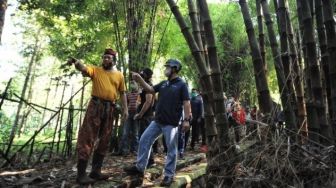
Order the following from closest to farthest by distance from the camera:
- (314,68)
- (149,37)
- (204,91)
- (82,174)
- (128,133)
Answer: (314,68) → (204,91) → (82,174) → (128,133) → (149,37)

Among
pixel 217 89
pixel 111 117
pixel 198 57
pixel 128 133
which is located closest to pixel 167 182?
pixel 111 117

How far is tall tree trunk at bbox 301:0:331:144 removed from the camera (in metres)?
3.84

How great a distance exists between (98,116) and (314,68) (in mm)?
2482

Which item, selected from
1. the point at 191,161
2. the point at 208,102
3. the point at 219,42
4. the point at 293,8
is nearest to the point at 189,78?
the point at 219,42

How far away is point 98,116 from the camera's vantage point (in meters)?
4.96

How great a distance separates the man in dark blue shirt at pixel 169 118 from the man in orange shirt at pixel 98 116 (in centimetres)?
39

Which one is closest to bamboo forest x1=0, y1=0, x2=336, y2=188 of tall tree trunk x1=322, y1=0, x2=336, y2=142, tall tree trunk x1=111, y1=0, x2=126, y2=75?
tall tree trunk x1=322, y1=0, x2=336, y2=142

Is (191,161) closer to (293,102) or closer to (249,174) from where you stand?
(293,102)

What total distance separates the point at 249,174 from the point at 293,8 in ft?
20.7

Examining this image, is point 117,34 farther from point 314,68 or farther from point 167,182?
point 314,68

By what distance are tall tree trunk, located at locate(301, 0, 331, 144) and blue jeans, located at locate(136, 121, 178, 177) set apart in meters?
1.83

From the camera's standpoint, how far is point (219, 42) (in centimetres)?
1856

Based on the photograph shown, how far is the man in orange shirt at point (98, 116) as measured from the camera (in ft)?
15.8

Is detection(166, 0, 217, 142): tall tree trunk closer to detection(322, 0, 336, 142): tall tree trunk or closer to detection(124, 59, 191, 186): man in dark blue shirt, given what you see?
detection(124, 59, 191, 186): man in dark blue shirt
